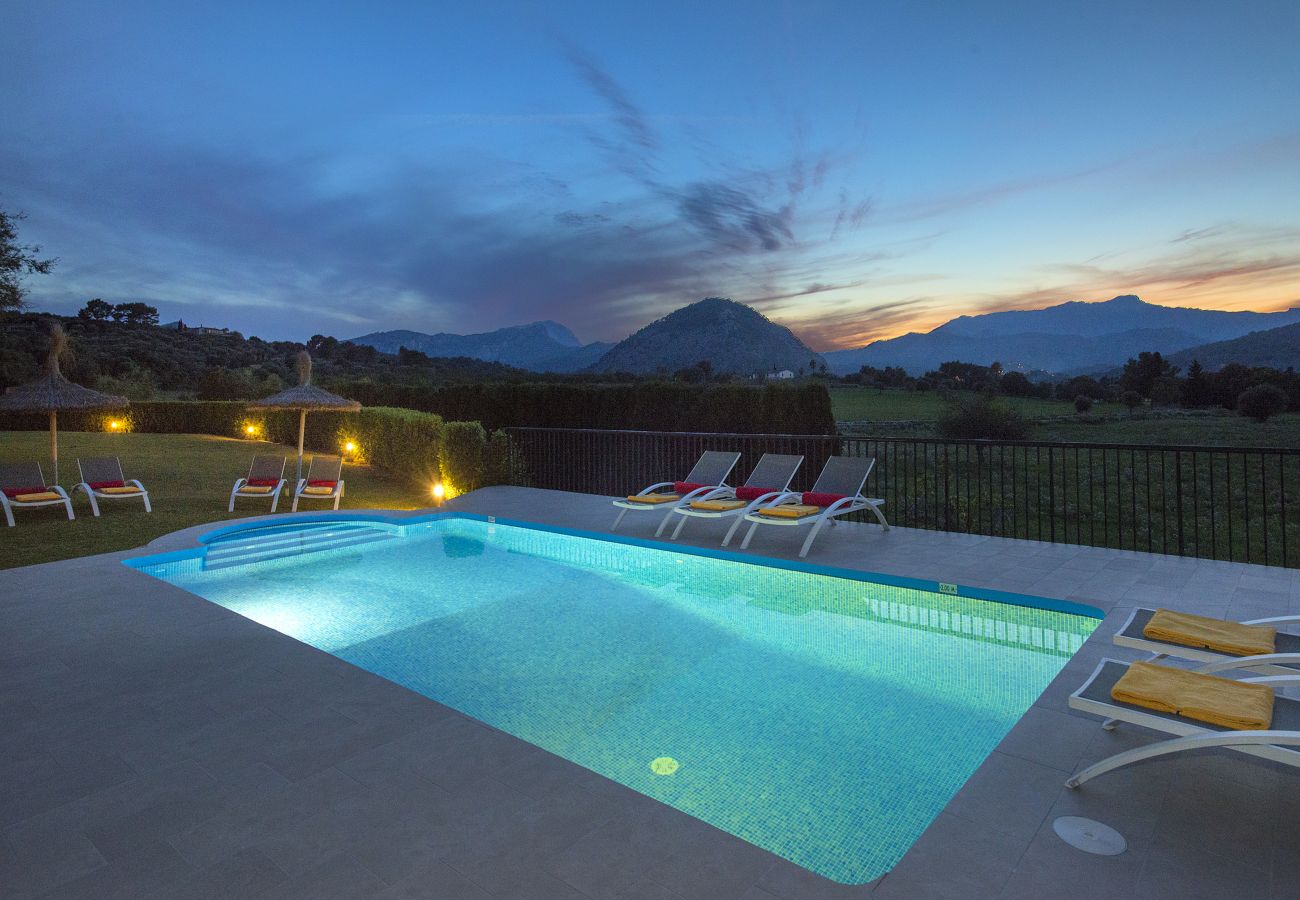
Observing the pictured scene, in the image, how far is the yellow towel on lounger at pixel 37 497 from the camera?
9.00 meters

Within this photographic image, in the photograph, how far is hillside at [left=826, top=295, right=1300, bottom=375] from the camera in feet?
73.8

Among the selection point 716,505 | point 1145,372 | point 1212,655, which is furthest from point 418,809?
point 1145,372

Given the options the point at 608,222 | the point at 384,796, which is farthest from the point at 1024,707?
the point at 608,222

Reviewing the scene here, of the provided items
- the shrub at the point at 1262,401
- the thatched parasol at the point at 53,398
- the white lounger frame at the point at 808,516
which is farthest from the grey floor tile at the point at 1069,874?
the shrub at the point at 1262,401

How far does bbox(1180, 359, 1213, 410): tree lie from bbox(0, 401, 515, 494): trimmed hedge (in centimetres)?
2021

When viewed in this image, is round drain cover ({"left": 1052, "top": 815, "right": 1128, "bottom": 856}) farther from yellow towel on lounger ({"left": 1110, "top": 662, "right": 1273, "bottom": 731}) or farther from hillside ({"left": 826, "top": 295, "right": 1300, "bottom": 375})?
hillside ({"left": 826, "top": 295, "right": 1300, "bottom": 375})

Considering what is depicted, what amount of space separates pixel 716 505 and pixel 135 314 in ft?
101

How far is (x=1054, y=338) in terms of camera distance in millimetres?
25641

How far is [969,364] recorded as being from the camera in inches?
898

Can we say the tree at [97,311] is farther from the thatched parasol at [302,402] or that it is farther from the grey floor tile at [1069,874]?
the grey floor tile at [1069,874]

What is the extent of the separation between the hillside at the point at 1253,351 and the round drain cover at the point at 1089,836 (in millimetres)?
21358

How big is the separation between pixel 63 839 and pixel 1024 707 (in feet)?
13.3

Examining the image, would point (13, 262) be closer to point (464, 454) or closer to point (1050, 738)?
point (464, 454)

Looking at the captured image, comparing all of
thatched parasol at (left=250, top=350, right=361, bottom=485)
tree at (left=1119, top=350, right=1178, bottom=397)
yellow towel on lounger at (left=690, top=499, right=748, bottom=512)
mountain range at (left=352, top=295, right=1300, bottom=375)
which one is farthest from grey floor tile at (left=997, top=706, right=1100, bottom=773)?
tree at (left=1119, top=350, right=1178, bottom=397)
